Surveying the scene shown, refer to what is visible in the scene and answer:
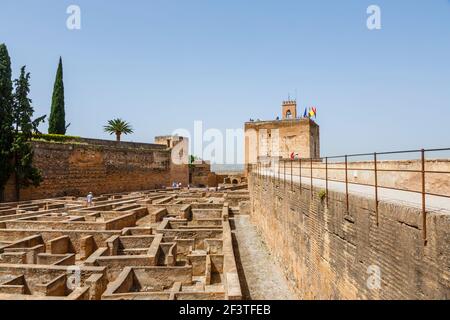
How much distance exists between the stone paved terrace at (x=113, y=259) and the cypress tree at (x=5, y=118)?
5.91m

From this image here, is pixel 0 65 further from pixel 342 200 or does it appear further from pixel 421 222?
pixel 421 222

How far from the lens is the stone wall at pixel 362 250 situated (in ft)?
9.73

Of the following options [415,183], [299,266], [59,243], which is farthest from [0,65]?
[415,183]

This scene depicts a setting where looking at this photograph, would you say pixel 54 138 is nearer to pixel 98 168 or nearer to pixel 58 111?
pixel 98 168

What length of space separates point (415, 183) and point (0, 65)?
26.0 metres

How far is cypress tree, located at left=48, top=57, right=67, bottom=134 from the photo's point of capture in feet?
104

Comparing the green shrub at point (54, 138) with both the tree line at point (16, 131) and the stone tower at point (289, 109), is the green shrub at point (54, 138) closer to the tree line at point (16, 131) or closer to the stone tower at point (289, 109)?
the tree line at point (16, 131)

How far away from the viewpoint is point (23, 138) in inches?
910

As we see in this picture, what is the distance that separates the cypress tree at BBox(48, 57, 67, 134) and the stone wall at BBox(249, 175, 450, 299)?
29.9 metres

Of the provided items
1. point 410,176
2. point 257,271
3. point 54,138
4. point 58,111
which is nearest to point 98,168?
point 54,138

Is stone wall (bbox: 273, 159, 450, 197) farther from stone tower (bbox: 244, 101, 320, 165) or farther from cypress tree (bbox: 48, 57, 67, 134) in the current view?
cypress tree (bbox: 48, 57, 67, 134)

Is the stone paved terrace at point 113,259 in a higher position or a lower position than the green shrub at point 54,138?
lower

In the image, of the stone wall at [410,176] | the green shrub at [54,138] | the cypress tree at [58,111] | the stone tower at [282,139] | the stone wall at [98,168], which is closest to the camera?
the stone wall at [410,176]

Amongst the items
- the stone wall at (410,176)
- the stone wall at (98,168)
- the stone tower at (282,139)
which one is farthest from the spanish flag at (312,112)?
the stone wall at (410,176)
